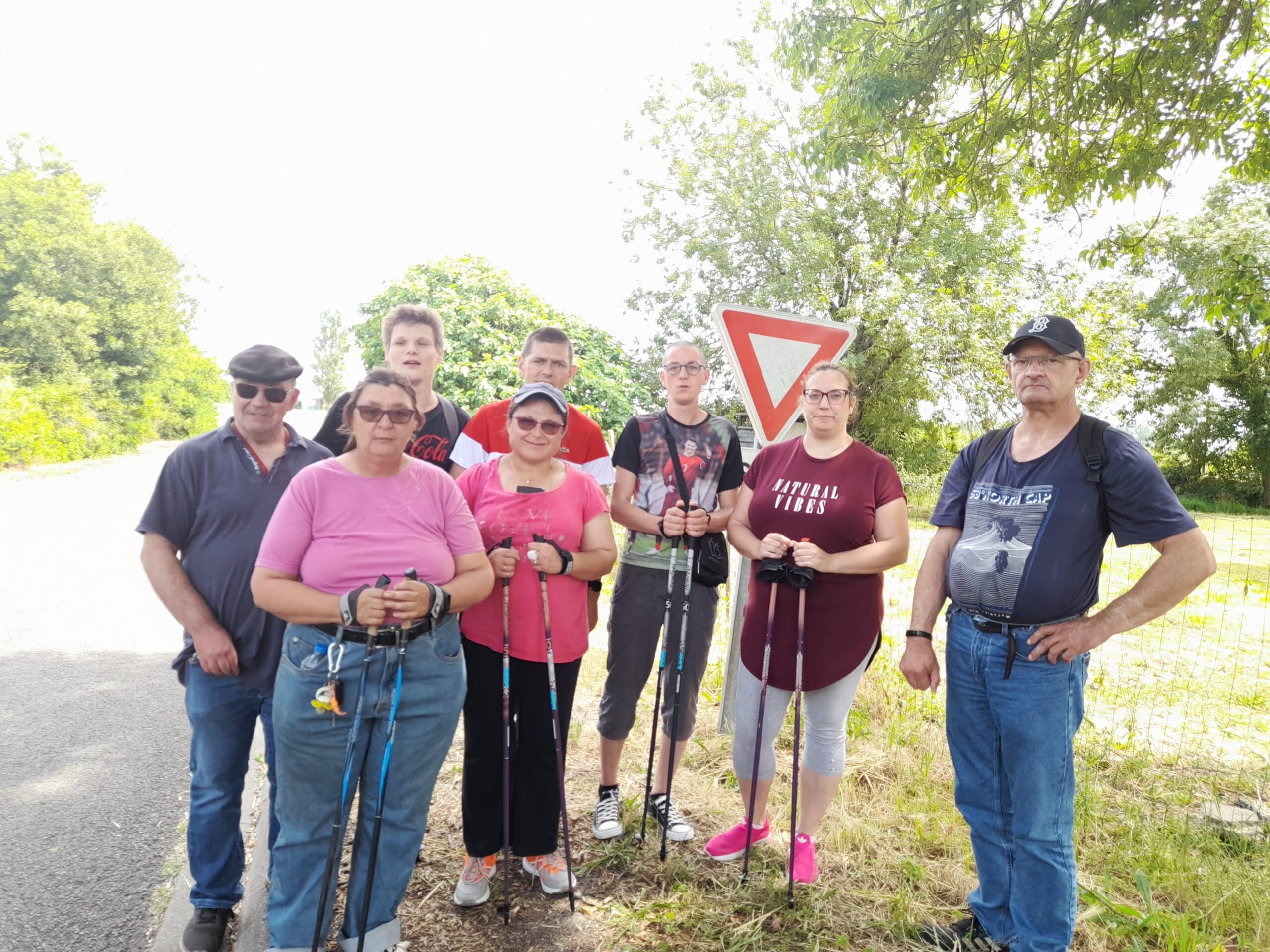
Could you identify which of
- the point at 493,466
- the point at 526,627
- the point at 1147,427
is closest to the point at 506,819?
the point at 526,627

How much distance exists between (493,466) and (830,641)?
1.49 metres

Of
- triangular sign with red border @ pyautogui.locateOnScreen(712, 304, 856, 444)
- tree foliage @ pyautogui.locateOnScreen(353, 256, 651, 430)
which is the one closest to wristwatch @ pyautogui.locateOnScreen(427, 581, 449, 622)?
triangular sign with red border @ pyautogui.locateOnScreen(712, 304, 856, 444)

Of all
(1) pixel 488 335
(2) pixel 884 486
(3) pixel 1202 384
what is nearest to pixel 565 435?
(2) pixel 884 486

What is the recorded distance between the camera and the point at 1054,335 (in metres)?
2.76

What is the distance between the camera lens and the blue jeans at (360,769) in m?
2.57

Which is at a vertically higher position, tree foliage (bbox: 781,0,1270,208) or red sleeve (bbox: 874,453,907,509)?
tree foliage (bbox: 781,0,1270,208)

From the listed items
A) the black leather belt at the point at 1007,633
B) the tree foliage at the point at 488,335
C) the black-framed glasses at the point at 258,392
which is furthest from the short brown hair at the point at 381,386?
the tree foliage at the point at 488,335

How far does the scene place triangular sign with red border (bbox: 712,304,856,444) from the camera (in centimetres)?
416

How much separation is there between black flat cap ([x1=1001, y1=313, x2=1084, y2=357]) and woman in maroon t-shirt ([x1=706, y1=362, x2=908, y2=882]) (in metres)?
0.67

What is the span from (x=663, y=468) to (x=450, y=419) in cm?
101

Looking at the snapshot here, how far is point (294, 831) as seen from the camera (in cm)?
262

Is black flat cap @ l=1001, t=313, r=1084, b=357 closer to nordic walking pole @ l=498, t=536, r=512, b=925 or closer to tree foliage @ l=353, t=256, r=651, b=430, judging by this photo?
nordic walking pole @ l=498, t=536, r=512, b=925

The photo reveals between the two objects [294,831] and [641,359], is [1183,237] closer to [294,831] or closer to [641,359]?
[641,359]

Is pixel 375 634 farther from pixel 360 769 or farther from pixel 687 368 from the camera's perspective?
pixel 687 368
